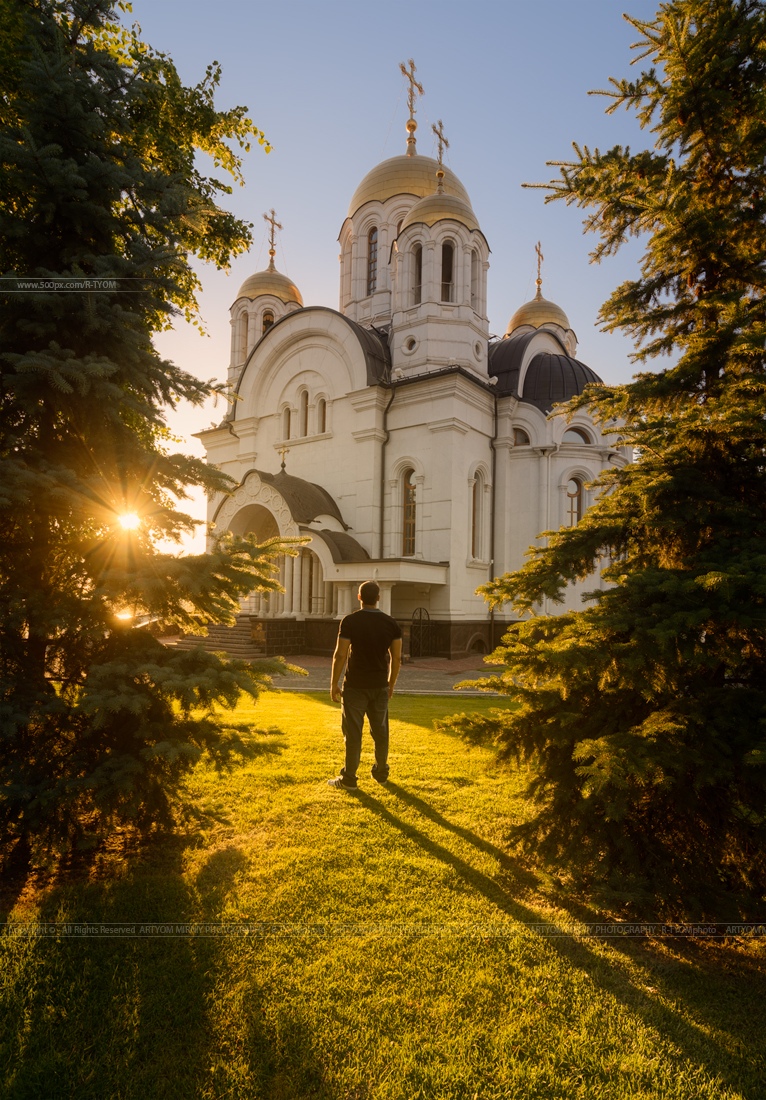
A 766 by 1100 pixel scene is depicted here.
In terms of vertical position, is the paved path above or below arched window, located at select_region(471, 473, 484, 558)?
below

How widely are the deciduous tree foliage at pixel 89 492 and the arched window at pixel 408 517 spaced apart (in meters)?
15.6

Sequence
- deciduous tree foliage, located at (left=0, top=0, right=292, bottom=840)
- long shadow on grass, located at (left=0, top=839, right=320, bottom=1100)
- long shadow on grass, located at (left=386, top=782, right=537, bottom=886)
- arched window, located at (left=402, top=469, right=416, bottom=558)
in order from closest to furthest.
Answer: long shadow on grass, located at (left=0, top=839, right=320, bottom=1100)
deciduous tree foliage, located at (left=0, top=0, right=292, bottom=840)
long shadow on grass, located at (left=386, top=782, right=537, bottom=886)
arched window, located at (left=402, top=469, right=416, bottom=558)

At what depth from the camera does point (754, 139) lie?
3740 millimetres

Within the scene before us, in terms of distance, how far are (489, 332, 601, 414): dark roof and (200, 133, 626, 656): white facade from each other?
0.20ft

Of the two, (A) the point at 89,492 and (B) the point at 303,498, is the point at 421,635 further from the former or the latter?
(A) the point at 89,492

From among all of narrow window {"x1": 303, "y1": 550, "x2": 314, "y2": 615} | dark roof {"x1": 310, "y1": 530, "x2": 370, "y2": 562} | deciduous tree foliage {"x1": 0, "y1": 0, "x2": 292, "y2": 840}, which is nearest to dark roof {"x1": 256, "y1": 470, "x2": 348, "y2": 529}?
dark roof {"x1": 310, "y1": 530, "x2": 370, "y2": 562}

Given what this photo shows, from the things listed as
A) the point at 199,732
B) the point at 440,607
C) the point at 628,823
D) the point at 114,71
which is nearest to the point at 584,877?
the point at 628,823

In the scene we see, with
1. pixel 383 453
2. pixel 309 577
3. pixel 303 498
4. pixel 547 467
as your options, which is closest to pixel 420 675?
pixel 309 577

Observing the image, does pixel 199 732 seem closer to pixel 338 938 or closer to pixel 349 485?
pixel 338 938

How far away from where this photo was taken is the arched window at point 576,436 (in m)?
22.2

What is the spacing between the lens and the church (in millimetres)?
18500

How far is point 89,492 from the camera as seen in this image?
3705 mm

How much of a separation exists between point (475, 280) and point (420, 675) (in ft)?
46.4

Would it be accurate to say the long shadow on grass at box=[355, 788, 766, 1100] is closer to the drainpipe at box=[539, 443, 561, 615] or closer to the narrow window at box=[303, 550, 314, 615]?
the narrow window at box=[303, 550, 314, 615]
